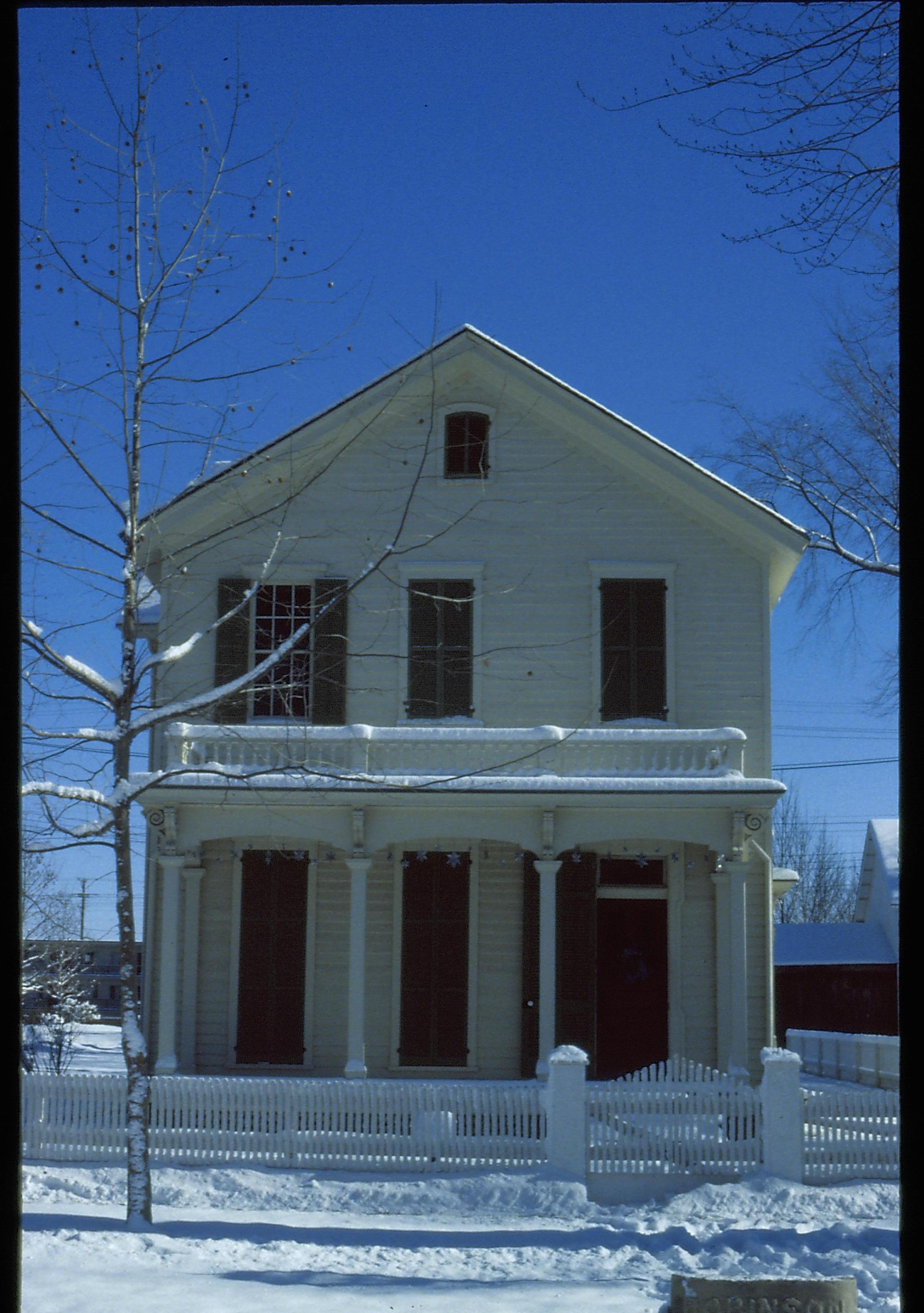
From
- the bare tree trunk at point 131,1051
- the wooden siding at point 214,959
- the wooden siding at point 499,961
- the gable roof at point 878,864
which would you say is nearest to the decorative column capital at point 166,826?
the wooden siding at point 214,959

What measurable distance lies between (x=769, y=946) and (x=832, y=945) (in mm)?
18625

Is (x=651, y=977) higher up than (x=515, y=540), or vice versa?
(x=515, y=540)

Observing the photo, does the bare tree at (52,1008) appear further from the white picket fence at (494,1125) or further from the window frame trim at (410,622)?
the window frame trim at (410,622)

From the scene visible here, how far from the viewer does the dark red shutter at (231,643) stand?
17109mm

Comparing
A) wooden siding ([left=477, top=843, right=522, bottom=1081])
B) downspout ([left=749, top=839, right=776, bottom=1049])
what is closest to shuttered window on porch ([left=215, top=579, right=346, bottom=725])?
wooden siding ([left=477, top=843, right=522, bottom=1081])

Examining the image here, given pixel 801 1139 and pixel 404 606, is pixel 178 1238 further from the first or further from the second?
pixel 404 606

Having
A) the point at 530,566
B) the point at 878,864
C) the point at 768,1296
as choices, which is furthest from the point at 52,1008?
the point at 768,1296

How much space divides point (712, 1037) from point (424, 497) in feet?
25.6

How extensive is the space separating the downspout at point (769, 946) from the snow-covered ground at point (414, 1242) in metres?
3.98

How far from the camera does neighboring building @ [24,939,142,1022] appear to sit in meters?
34.1

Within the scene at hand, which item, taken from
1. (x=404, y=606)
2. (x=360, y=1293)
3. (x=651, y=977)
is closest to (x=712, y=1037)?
(x=651, y=977)

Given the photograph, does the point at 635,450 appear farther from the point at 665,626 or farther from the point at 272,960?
the point at 272,960

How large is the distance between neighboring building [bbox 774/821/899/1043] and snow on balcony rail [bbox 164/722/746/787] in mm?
16889

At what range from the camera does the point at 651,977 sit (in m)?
16.7
